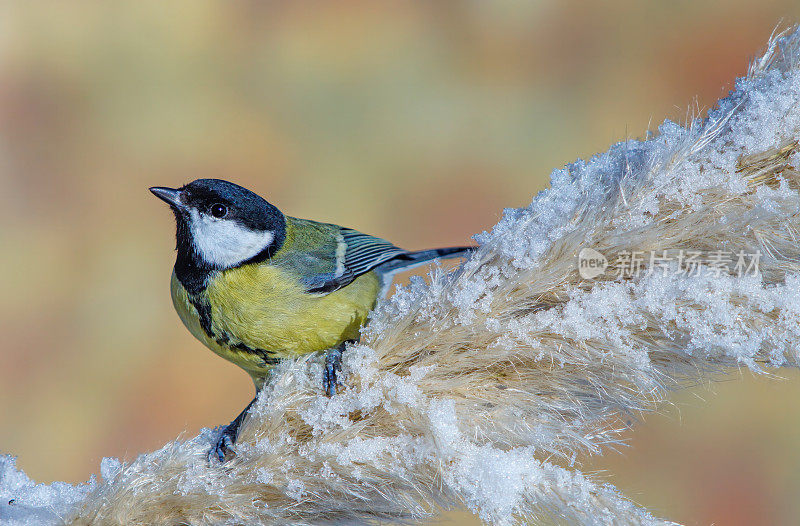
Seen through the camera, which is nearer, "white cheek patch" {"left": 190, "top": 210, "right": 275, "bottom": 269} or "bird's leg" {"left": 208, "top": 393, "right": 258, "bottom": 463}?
"bird's leg" {"left": 208, "top": 393, "right": 258, "bottom": 463}

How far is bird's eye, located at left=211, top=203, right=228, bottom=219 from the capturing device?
92cm

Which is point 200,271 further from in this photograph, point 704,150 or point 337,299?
point 704,150

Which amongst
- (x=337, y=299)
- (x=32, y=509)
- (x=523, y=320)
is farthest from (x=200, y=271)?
(x=523, y=320)

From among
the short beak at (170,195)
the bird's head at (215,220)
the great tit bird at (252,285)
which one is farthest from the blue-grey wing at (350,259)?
the short beak at (170,195)

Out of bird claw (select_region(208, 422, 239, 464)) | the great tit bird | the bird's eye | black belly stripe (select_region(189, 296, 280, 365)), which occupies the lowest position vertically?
bird claw (select_region(208, 422, 239, 464))

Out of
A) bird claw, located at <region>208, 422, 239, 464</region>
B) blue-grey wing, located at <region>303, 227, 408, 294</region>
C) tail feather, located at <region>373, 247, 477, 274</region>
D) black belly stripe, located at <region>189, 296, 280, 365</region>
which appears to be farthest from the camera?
tail feather, located at <region>373, 247, 477, 274</region>

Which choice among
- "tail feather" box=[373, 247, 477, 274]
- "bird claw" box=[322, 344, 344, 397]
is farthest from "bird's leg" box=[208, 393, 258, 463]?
"tail feather" box=[373, 247, 477, 274]

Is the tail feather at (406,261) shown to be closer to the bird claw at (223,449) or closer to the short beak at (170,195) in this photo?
the short beak at (170,195)

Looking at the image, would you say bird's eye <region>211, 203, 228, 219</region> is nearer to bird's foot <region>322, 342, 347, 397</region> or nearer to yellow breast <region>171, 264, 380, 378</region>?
yellow breast <region>171, 264, 380, 378</region>

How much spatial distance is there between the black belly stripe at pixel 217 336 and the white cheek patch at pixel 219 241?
0.22 feet

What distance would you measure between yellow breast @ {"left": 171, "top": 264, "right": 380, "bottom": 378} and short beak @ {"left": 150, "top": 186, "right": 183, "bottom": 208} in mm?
127

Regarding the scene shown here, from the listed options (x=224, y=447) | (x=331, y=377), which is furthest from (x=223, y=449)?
(x=331, y=377)

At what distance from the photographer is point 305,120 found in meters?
1.75

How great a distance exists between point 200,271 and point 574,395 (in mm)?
601
